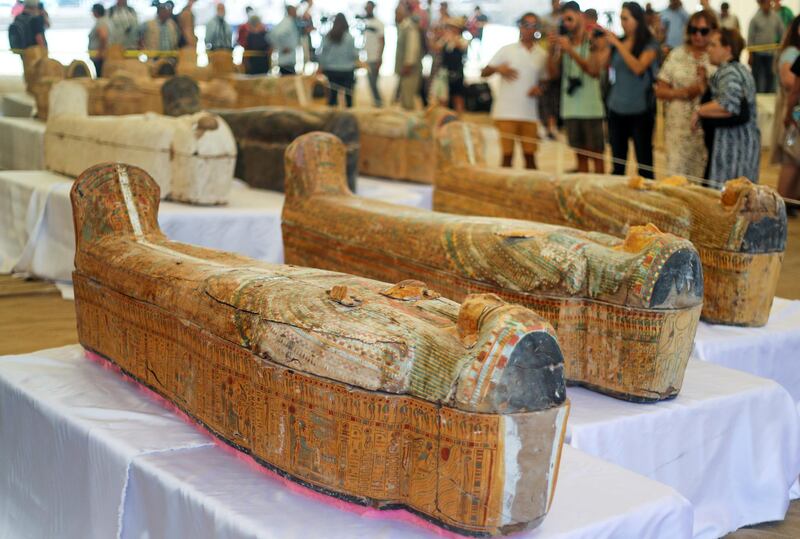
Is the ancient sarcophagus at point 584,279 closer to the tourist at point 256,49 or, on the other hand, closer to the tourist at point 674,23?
the tourist at point 256,49

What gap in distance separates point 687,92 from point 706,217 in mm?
2627

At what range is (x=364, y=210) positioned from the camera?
3.65 meters

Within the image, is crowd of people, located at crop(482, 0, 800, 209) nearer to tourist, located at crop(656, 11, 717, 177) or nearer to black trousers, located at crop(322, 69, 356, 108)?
tourist, located at crop(656, 11, 717, 177)

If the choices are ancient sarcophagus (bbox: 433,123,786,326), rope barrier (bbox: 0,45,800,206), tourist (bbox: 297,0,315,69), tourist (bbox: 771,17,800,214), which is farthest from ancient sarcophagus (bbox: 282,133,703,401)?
tourist (bbox: 297,0,315,69)

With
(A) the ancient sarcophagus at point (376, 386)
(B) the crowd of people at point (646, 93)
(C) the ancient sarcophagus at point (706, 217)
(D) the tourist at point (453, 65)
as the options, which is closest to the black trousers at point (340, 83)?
(D) the tourist at point (453, 65)

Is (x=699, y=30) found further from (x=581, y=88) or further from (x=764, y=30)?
(x=764, y=30)

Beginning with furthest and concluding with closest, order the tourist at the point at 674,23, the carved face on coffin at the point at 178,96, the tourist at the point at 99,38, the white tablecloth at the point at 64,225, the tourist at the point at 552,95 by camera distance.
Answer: the tourist at the point at 674,23
the tourist at the point at 552,95
the tourist at the point at 99,38
the carved face on coffin at the point at 178,96
the white tablecloth at the point at 64,225

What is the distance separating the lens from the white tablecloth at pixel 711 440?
9.26 feet

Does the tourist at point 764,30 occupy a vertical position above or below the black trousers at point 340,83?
above

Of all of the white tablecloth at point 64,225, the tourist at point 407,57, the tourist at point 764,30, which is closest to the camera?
the white tablecloth at point 64,225

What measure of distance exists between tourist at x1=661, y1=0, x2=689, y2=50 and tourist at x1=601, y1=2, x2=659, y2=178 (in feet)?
16.6

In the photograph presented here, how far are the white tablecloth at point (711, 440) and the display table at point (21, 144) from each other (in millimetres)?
5462

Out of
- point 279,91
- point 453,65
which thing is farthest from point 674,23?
point 279,91

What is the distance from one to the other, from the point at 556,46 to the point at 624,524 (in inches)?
261
